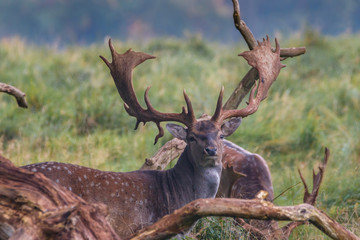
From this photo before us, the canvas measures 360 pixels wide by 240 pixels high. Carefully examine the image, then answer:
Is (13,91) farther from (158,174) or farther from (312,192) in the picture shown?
(312,192)

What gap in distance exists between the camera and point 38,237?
3.72m

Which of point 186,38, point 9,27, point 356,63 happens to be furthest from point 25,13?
point 356,63

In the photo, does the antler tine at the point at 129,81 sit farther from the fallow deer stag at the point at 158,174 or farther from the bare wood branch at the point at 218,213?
the bare wood branch at the point at 218,213

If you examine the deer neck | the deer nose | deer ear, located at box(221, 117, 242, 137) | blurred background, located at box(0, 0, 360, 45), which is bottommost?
the deer neck

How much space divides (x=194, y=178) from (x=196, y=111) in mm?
4552

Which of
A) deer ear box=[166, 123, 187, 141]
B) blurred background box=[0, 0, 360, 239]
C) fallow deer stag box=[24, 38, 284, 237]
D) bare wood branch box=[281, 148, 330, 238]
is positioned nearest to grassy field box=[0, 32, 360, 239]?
blurred background box=[0, 0, 360, 239]

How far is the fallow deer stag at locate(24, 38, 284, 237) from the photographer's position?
17.3 ft

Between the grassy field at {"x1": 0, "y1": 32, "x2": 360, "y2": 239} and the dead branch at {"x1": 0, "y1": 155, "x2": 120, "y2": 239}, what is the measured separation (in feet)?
5.39

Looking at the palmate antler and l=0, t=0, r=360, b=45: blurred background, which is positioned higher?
l=0, t=0, r=360, b=45: blurred background

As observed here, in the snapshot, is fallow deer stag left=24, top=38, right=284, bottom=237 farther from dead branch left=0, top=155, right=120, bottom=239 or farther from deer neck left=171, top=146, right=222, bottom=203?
dead branch left=0, top=155, right=120, bottom=239

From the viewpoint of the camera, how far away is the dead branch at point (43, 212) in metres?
3.72

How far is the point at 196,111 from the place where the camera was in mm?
10242

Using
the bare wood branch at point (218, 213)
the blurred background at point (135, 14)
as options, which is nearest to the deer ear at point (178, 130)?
the bare wood branch at point (218, 213)

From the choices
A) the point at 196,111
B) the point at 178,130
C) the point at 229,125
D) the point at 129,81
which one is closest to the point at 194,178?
the point at 178,130
